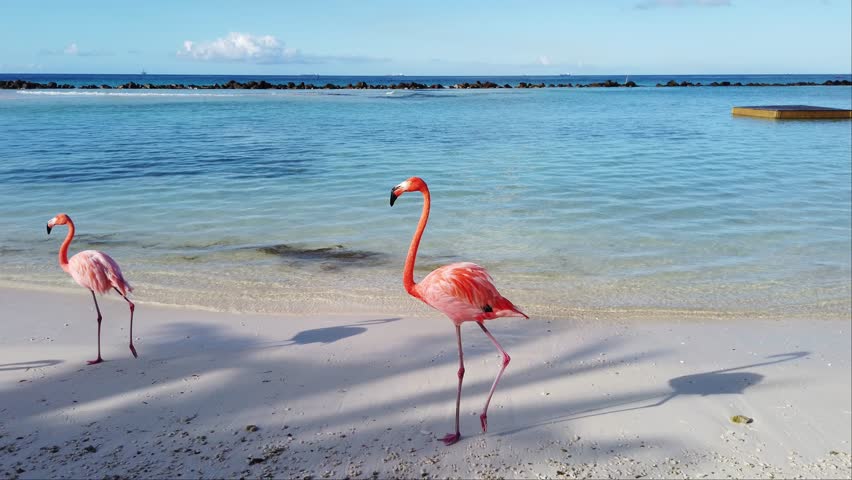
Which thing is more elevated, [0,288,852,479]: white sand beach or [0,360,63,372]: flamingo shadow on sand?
[0,360,63,372]: flamingo shadow on sand

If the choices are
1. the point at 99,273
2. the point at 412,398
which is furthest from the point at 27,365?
the point at 412,398

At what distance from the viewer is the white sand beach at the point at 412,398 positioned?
166 inches

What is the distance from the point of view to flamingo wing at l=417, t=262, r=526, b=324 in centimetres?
459

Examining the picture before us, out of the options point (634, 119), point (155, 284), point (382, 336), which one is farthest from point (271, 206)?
point (634, 119)

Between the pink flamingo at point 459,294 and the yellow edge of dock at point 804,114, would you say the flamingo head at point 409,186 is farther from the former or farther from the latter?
the yellow edge of dock at point 804,114

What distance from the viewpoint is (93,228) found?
11.6 m

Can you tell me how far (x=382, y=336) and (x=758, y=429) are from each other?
348 centimetres

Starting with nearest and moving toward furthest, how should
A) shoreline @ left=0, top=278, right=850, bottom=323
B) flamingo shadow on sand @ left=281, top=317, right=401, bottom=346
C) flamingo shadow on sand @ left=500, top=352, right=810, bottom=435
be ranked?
flamingo shadow on sand @ left=500, top=352, right=810, bottom=435 → flamingo shadow on sand @ left=281, top=317, right=401, bottom=346 → shoreline @ left=0, top=278, right=850, bottom=323

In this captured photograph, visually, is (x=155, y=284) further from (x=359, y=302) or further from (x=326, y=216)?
(x=326, y=216)

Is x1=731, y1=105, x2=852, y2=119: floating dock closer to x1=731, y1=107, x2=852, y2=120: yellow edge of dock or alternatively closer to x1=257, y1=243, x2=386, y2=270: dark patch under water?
x1=731, y1=107, x2=852, y2=120: yellow edge of dock

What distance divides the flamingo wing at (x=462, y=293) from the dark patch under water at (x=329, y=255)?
15.6 ft

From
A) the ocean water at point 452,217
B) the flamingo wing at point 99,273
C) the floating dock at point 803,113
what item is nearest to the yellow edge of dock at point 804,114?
the floating dock at point 803,113

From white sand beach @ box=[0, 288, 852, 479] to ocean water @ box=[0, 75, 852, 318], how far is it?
0.91 metres

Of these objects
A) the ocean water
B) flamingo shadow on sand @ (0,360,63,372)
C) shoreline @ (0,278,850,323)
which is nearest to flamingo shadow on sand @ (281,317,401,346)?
shoreline @ (0,278,850,323)
